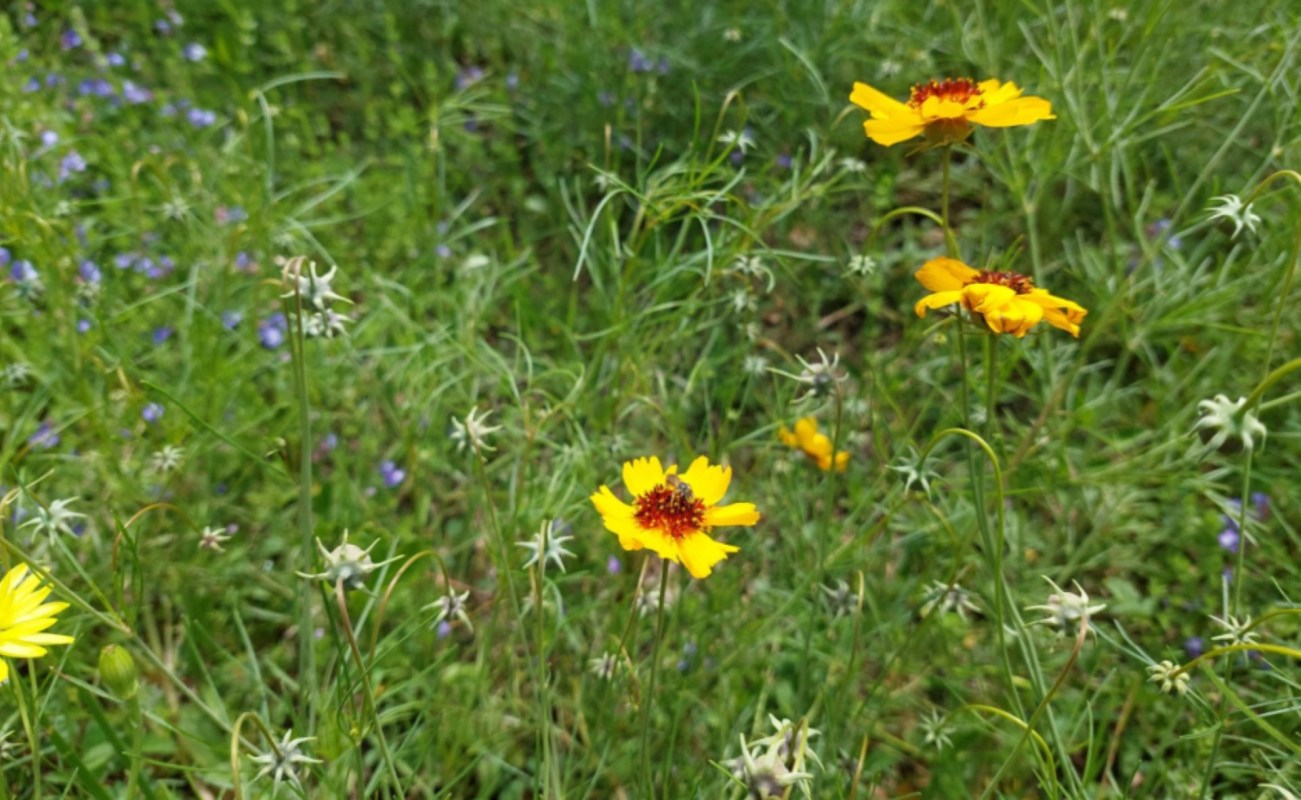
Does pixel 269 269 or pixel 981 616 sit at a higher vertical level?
pixel 269 269

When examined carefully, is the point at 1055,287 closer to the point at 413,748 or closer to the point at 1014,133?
the point at 1014,133

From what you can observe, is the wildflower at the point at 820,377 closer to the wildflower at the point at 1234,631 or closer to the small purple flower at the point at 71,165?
the wildflower at the point at 1234,631

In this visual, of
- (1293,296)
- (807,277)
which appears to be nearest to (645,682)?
(807,277)

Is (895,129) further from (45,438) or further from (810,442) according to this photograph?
(45,438)

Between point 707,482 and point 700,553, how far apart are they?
0.37 feet

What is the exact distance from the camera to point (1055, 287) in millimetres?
2016

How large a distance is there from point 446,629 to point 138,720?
0.62 m

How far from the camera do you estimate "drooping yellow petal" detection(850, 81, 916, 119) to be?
1.00 metres

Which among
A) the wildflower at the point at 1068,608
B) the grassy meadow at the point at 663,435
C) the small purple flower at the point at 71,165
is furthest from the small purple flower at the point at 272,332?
the wildflower at the point at 1068,608

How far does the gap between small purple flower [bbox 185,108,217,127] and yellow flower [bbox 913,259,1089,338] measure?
1.92 m

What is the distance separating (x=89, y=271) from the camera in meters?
1.92

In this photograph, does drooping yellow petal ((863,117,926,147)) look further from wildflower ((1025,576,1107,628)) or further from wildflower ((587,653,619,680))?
wildflower ((587,653,619,680))

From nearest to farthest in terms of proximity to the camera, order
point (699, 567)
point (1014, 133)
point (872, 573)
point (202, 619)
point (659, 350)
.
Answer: point (699, 567) → point (202, 619) → point (872, 573) → point (659, 350) → point (1014, 133)

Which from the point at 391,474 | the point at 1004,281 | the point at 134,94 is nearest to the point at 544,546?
the point at 1004,281
